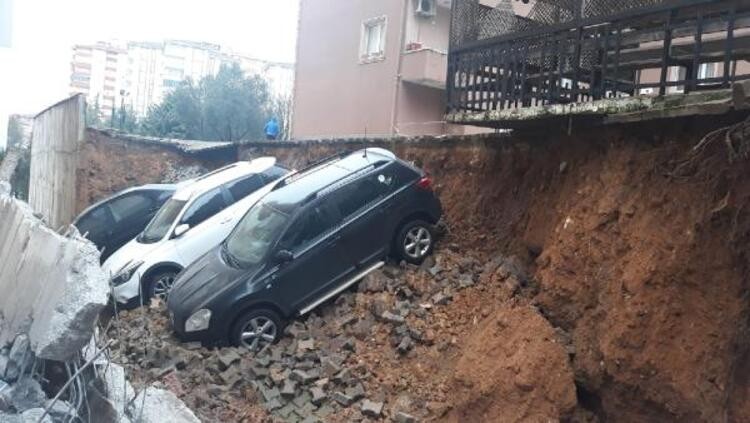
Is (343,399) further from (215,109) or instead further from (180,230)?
(215,109)

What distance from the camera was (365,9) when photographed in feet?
69.0

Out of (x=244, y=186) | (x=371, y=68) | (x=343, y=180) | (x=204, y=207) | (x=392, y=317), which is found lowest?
(x=392, y=317)

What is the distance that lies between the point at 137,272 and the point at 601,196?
6.87 meters

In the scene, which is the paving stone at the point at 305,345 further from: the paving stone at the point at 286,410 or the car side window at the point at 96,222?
the car side window at the point at 96,222

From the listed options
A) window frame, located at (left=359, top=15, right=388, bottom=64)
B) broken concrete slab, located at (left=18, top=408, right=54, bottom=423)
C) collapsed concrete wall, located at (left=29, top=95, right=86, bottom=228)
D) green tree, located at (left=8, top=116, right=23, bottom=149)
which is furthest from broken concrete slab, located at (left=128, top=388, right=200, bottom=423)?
green tree, located at (left=8, top=116, right=23, bottom=149)

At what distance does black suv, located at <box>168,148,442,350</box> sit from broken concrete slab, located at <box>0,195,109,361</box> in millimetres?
2797

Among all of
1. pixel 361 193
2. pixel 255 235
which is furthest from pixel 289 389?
pixel 361 193

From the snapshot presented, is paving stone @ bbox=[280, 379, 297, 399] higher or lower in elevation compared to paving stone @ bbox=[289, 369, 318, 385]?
lower

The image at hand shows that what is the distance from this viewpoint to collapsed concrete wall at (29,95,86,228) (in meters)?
18.4

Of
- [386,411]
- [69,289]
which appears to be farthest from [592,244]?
[69,289]

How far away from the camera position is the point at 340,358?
7.62 meters

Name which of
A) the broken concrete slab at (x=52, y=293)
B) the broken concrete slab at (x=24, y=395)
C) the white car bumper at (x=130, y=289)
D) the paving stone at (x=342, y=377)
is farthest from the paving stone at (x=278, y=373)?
the white car bumper at (x=130, y=289)

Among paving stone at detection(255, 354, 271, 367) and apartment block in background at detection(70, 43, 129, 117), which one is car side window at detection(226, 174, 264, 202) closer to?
paving stone at detection(255, 354, 271, 367)

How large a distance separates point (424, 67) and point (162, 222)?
8.77m
